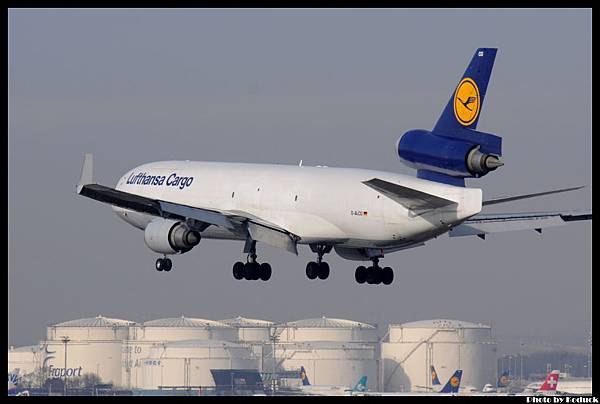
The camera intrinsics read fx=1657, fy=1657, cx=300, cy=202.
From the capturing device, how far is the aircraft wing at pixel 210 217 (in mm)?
80188

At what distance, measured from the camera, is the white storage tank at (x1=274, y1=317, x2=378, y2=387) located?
547 ft

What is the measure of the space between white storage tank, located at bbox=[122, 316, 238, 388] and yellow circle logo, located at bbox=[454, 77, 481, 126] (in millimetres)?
94457

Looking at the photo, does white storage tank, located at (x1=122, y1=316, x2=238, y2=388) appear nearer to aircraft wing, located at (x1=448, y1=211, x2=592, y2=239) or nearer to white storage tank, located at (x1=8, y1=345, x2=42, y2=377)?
white storage tank, located at (x1=8, y1=345, x2=42, y2=377)

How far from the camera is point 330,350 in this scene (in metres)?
169

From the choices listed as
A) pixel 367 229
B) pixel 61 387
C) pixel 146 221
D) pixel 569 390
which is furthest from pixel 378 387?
pixel 367 229

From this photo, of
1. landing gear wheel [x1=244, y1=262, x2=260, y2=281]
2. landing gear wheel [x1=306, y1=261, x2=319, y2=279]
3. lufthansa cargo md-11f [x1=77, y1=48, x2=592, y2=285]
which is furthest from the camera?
landing gear wheel [x1=306, y1=261, x2=319, y2=279]

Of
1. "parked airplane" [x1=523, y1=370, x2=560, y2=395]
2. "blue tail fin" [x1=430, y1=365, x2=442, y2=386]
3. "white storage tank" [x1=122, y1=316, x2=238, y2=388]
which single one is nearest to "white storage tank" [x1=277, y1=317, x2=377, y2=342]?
"white storage tank" [x1=122, y1=316, x2=238, y2=388]

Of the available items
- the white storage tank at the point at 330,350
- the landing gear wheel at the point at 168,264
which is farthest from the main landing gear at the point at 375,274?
the white storage tank at the point at 330,350

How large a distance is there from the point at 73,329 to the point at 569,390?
5300 centimetres

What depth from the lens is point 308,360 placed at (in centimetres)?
16788

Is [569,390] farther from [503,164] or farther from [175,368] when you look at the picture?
[503,164]

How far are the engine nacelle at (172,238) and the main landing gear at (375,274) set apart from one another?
332 inches

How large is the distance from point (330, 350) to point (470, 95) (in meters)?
95.5

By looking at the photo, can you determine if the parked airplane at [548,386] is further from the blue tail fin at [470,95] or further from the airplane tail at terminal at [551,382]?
the blue tail fin at [470,95]
